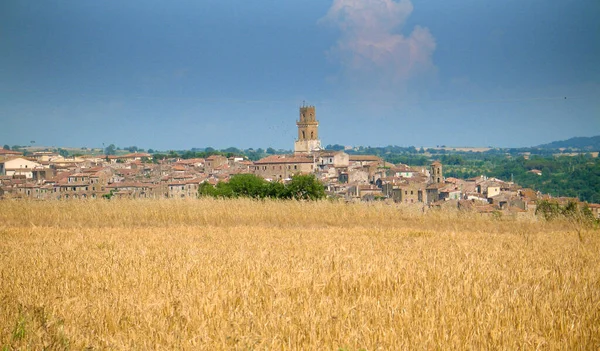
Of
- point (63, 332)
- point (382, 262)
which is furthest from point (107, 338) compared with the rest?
point (382, 262)

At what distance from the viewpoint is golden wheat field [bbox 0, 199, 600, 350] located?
490 cm

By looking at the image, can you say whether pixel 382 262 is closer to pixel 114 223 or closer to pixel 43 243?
pixel 43 243

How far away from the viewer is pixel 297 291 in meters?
6.68

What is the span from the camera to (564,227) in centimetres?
1614

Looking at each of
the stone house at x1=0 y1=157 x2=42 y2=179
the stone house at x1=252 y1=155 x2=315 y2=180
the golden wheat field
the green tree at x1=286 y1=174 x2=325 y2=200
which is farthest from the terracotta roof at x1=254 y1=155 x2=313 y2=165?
the golden wheat field

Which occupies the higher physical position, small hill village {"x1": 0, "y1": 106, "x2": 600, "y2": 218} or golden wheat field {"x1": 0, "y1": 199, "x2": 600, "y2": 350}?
golden wheat field {"x1": 0, "y1": 199, "x2": 600, "y2": 350}

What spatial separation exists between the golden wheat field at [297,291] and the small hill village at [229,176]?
19.1 m

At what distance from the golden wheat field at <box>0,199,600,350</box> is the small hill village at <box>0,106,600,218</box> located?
62.8ft

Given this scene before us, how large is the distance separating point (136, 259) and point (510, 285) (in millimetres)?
5647

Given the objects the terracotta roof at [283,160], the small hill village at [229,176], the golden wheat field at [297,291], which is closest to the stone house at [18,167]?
the small hill village at [229,176]

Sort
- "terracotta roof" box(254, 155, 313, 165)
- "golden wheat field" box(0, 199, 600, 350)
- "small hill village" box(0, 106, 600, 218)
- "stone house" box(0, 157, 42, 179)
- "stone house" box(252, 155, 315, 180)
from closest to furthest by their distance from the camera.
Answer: "golden wheat field" box(0, 199, 600, 350) → "small hill village" box(0, 106, 600, 218) → "stone house" box(0, 157, 42, 179) → "stone house" box(252, 155, 315, 180) → "terracotta roof" box(254, 155, 313, 165)

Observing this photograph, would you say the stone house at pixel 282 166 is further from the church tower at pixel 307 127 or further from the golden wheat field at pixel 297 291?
the golden wheat field at pixel 297 291

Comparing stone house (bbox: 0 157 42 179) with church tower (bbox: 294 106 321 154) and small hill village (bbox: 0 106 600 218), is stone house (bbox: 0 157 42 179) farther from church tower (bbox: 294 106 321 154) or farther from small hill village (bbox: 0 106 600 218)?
church tower (bbox: 294 106 321 154)

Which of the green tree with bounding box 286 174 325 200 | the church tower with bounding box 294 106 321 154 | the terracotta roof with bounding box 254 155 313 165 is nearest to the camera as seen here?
the green tree with bounding box 286 174 325 200
